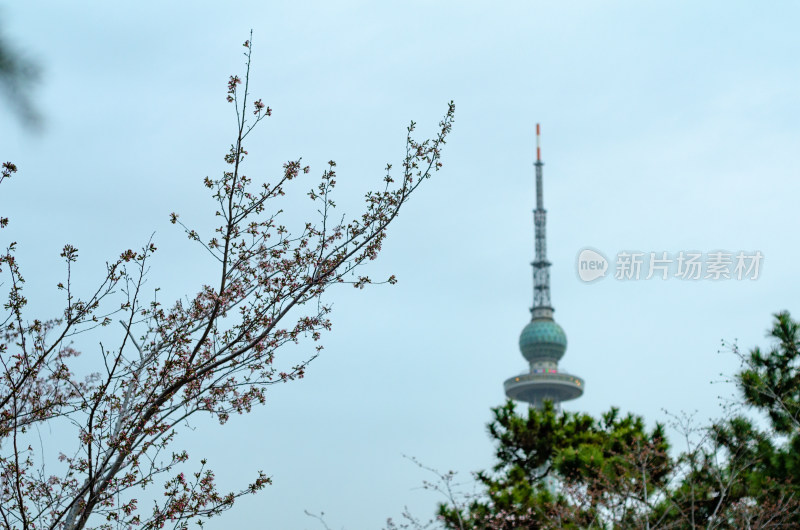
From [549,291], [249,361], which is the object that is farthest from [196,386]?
[549,291]

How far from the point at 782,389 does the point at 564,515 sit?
459 centimetres

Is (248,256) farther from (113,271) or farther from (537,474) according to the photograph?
(537,474)

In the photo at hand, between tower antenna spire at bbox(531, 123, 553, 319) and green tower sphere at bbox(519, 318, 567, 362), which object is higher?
tower antenna spire at bbox(531, 123, 553, 319)

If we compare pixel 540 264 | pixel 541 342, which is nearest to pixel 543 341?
pixel 541 342

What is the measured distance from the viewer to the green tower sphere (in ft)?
357

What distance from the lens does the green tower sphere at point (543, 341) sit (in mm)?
108875

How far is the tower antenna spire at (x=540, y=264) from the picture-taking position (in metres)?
108

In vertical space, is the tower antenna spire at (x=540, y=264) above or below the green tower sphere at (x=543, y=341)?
above

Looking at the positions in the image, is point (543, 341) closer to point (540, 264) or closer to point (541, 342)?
point (541, 342)

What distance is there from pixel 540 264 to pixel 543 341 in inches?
381

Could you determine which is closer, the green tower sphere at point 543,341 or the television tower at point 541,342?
the television tower at point 541,342

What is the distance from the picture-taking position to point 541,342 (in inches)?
4286

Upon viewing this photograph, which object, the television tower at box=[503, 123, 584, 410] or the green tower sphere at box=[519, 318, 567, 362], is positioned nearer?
the television tower at box=[503, 123, 584, 410]

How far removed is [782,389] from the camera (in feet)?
50.4
